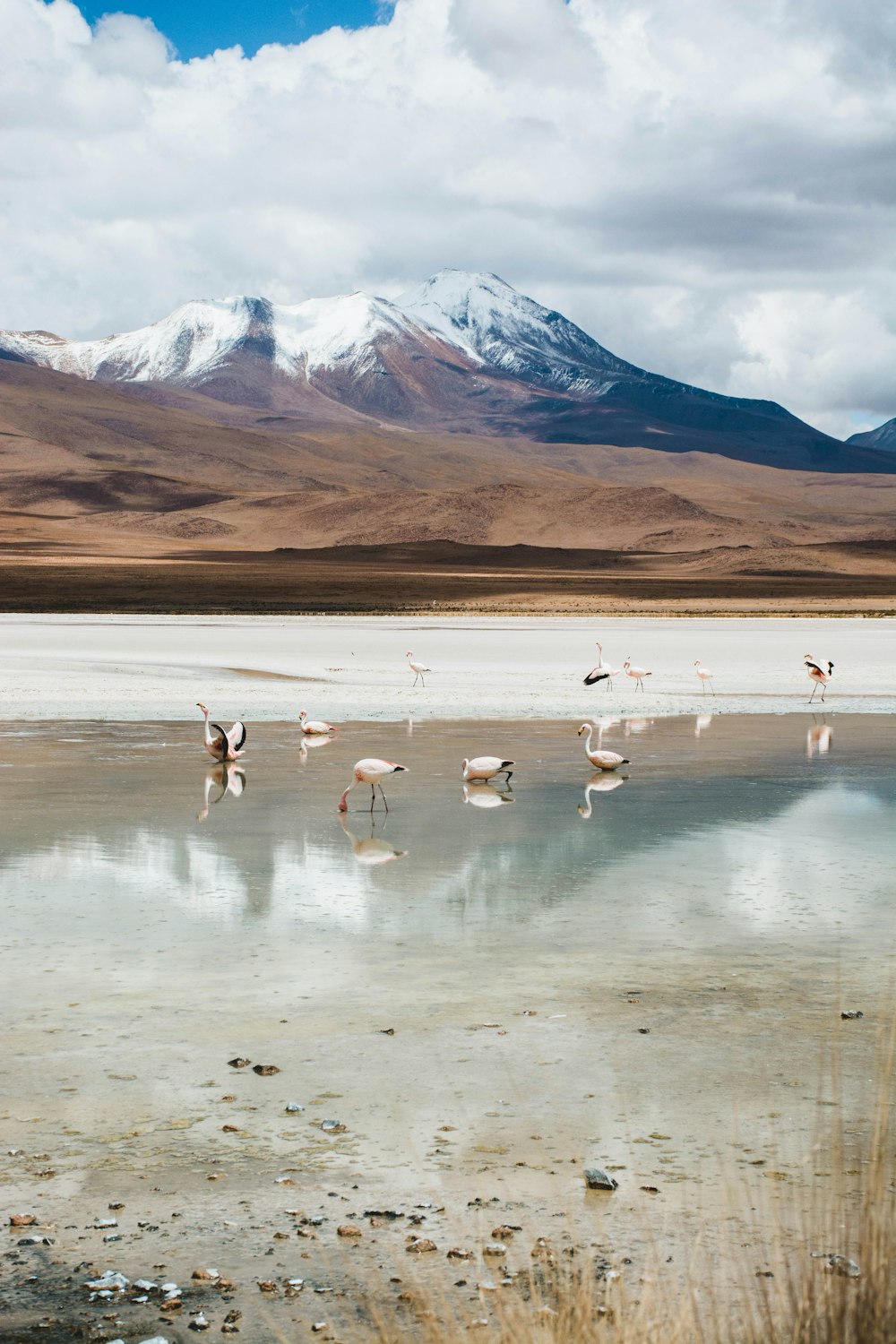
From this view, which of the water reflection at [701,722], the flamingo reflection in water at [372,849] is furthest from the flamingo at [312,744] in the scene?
the flamingo reflection in water at [372,849]

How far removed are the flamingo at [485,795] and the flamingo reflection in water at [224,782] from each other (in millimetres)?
1841

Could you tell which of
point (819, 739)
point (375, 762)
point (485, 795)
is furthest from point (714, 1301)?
point (819, 739)

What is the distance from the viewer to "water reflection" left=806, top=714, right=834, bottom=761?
15.3 metres

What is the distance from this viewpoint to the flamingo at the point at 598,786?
1163cm

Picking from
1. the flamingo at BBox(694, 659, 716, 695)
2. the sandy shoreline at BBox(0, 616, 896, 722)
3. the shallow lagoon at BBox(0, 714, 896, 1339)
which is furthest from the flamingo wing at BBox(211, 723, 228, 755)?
the flamingo at BBox(694, 659, 716, 695)

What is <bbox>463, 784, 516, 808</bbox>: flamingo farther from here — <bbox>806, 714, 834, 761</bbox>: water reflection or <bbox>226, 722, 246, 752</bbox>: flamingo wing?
<bbox>806, 714, 834, 761</bbox>: water reflection

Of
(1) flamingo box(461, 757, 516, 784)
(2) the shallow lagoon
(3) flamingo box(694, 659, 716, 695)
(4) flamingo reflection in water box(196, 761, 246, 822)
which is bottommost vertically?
(2) the shallow lagoon

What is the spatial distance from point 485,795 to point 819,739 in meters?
5.67

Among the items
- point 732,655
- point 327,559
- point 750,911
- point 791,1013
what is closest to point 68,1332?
point 791,1013

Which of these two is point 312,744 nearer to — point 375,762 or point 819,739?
point 375,762

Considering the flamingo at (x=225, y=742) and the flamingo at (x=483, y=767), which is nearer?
the flamingo at (x=483, y=767)

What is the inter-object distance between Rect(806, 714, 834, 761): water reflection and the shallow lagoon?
274cm

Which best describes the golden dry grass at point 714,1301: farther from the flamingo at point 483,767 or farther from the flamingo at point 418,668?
the flamingo at point 418,668

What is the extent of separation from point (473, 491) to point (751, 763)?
378 ft
